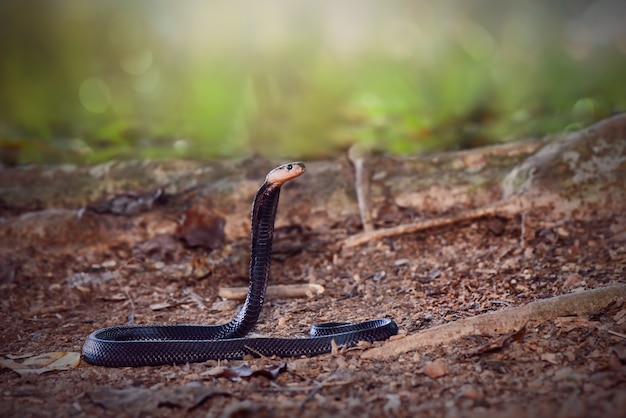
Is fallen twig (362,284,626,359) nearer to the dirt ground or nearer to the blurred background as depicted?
the dirt ground

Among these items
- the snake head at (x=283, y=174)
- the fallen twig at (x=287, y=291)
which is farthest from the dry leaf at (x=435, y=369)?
the fallen twig at (x=287, y=291)

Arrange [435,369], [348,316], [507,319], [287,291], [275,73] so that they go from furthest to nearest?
1. [275,73]
2. [287,291]
3. [348,316]
4. [507,319]
5. [435,369]

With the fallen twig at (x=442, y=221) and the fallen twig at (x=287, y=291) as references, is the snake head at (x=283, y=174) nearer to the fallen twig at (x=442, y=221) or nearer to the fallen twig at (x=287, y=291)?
the fallen twig at (x=287, y=291)

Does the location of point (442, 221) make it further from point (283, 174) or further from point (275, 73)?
point (275, 73)

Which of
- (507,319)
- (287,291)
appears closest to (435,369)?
(507,319)

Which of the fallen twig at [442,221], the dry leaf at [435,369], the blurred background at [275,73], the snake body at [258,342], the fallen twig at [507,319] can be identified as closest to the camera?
the dry leaf at [435,369]

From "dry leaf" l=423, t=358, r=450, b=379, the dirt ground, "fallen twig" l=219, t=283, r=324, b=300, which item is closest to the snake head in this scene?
the dirt ground
